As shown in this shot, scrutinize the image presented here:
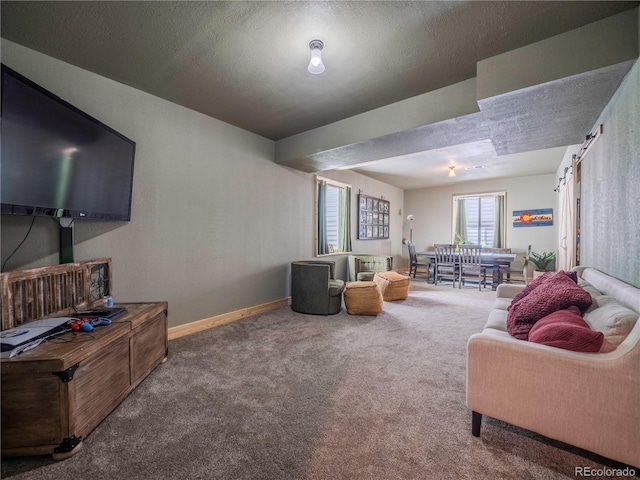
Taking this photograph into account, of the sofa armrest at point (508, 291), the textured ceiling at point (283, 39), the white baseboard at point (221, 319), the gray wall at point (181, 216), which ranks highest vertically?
the textured ceiling at point (283, 39)

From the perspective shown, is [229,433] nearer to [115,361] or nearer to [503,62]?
[115,361]

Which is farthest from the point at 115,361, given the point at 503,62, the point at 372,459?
the point at 503,62

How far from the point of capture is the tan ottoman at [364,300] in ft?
12.4

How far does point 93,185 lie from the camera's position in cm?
213

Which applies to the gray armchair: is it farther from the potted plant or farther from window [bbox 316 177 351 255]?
the potted plant

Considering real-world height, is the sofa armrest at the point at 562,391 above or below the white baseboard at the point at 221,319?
above

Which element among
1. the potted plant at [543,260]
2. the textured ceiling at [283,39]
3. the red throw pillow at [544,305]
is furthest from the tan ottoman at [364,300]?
the potted plant at [543,260]

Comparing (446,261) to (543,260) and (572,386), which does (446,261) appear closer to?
(543,260)

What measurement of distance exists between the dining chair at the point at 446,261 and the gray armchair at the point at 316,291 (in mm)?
3290

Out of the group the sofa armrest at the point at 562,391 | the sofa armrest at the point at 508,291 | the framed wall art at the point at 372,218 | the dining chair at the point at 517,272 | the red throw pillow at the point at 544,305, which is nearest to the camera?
the sofa armrest at the point at 562,391

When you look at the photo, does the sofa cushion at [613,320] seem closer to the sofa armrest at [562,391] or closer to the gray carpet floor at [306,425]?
the sofa armrest at [562,391]

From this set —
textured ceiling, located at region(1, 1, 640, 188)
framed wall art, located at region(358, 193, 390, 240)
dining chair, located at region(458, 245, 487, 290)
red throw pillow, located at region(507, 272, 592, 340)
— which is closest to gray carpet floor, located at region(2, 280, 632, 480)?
red throw pillow, located at region(507, 272, 592, 340)

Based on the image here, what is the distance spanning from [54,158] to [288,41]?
5.89ft

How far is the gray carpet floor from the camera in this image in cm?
129
